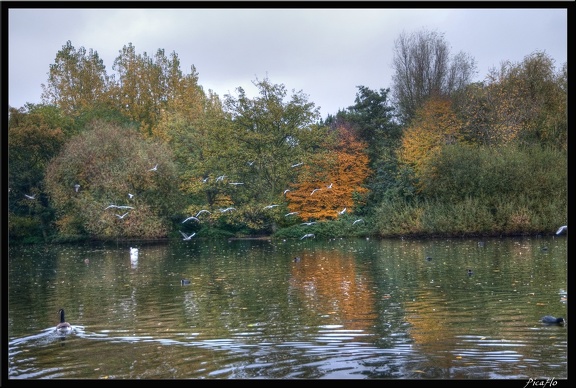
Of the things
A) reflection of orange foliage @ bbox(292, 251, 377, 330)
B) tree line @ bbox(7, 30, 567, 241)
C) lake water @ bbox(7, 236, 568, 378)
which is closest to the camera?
lake water @ bbox(7, 236, 568, 378)

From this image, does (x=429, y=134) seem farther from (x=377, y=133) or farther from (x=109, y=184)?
(x=109, y=184)

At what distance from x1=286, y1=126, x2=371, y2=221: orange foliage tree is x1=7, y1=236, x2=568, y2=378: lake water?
19.7 meters

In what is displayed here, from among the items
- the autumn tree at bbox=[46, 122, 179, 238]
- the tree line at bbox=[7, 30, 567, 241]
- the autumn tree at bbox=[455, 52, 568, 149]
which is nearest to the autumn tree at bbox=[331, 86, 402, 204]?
the tree line at bbox=[7, 30, 567, 241]

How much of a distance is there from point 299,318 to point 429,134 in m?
34.6

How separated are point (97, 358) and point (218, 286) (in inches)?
391

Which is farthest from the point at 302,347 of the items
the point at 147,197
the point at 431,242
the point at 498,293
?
the point at 147,197

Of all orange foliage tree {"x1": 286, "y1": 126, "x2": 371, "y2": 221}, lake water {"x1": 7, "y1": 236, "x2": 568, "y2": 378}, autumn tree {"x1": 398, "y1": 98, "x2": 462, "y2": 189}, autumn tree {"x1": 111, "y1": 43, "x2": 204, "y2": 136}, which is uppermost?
autumn tree {"x1": 111, "y1": 43, "x2": 204, "y2": 136}

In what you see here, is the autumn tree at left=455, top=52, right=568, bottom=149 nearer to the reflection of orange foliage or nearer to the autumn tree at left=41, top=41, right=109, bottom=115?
the reflection of orange foliage

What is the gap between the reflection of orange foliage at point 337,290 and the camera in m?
15.9

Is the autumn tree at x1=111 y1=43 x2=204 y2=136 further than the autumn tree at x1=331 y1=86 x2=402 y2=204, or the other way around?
the autumn tree at x1=111 y1=43 x2=204 y2=136

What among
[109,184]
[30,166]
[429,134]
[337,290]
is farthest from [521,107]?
[30,166]

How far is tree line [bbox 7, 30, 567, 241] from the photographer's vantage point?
142ft

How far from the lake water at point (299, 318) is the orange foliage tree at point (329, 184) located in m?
19.7

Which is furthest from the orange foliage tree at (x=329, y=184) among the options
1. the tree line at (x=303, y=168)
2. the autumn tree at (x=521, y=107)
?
the autumn tree at (x=521, y=107)
